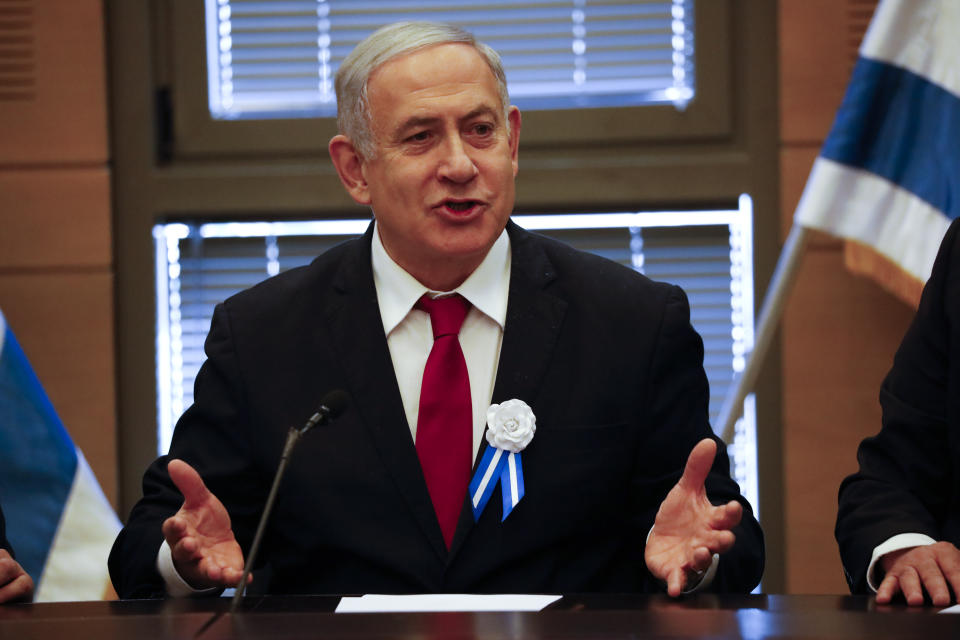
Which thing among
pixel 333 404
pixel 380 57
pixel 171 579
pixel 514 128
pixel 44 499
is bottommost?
pixel 44 499

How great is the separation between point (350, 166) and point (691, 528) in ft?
3.50

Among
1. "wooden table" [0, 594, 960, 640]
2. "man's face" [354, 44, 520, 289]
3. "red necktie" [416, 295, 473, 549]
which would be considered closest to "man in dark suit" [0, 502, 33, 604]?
"wooden table" [0, 594, 960, 640]

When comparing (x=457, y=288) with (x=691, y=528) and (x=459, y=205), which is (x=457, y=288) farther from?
(x=691, y=528)

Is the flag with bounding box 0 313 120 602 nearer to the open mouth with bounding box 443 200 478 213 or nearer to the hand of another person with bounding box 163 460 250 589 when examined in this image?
the hand of another person with bounding box 163 460 250 589

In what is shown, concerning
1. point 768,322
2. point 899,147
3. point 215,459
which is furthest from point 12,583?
point 899,147

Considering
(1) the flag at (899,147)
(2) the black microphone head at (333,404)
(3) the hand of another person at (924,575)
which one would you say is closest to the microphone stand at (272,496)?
(2) the black microphone head at (333,404)

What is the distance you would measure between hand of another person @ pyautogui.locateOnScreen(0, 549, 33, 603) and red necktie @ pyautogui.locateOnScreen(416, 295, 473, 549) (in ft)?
2.28

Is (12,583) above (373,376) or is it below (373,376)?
below

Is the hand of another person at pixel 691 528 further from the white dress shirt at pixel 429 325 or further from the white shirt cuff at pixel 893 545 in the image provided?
the white dress shirt at pixel 429 325

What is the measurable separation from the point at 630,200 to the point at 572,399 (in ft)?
4.86

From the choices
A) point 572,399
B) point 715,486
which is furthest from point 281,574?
point 715,486

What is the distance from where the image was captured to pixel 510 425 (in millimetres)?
2105

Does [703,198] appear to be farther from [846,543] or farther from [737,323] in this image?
[846,543]

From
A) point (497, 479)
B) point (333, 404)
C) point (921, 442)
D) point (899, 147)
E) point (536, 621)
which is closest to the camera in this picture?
point (536, 621)
